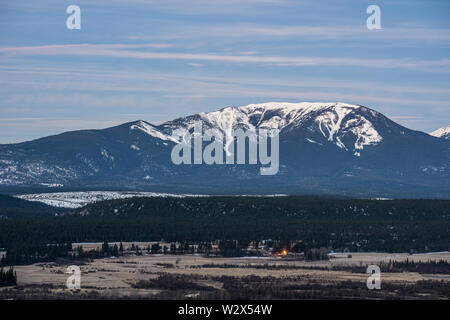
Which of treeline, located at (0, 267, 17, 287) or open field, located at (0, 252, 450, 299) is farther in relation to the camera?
treeline, located at (0, 267, 17, 287)

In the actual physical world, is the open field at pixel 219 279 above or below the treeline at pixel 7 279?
below

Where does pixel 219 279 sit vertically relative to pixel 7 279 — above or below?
below

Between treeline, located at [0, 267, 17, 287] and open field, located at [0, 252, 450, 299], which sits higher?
treeline, located at [0, 267, 17, 287]

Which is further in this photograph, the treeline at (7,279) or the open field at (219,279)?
the treeline at (7,279)

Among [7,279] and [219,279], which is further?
Result: [219,279]
